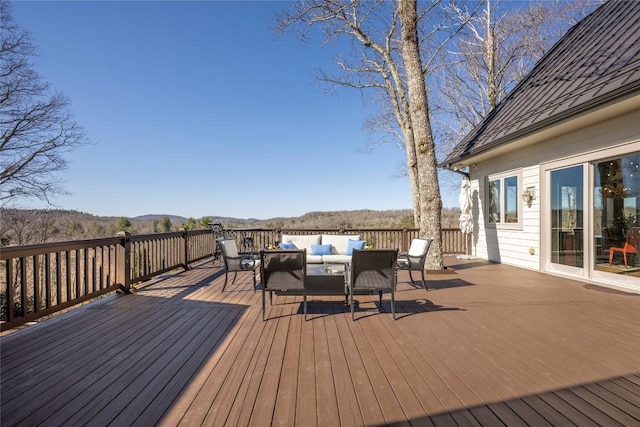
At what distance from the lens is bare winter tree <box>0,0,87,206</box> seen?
1112cm

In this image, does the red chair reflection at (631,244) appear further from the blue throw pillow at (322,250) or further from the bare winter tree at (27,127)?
the bare winter tree at (27,127)

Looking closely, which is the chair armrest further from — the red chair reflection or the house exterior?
the red chair reflection

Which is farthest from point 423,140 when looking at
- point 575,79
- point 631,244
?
point 631,244

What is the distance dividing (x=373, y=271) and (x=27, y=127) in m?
15.1

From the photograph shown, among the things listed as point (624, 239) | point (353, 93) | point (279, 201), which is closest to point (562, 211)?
point (624, 239)

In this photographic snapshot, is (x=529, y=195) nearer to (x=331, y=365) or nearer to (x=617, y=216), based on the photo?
(x=617, y=216)

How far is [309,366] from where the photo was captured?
2283 millimetres

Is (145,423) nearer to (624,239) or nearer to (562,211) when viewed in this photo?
(624,239)

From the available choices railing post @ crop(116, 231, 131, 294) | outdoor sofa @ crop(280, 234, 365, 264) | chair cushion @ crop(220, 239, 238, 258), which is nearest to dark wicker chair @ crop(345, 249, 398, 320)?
outdoor sofa @ crop(280, 234, 365, 264)

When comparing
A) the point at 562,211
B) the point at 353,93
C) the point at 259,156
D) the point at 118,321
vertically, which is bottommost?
the point at 118,321

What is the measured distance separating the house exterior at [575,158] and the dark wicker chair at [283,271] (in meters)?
4.25

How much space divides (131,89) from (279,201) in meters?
15.0

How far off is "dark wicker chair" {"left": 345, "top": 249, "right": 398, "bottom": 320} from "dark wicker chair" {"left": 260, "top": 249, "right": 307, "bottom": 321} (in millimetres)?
549

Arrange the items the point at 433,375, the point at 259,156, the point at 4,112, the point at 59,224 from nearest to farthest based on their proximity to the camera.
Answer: the point at 433,375 < the point at 4,112 < the point at 59,224 < the point at 259,156
